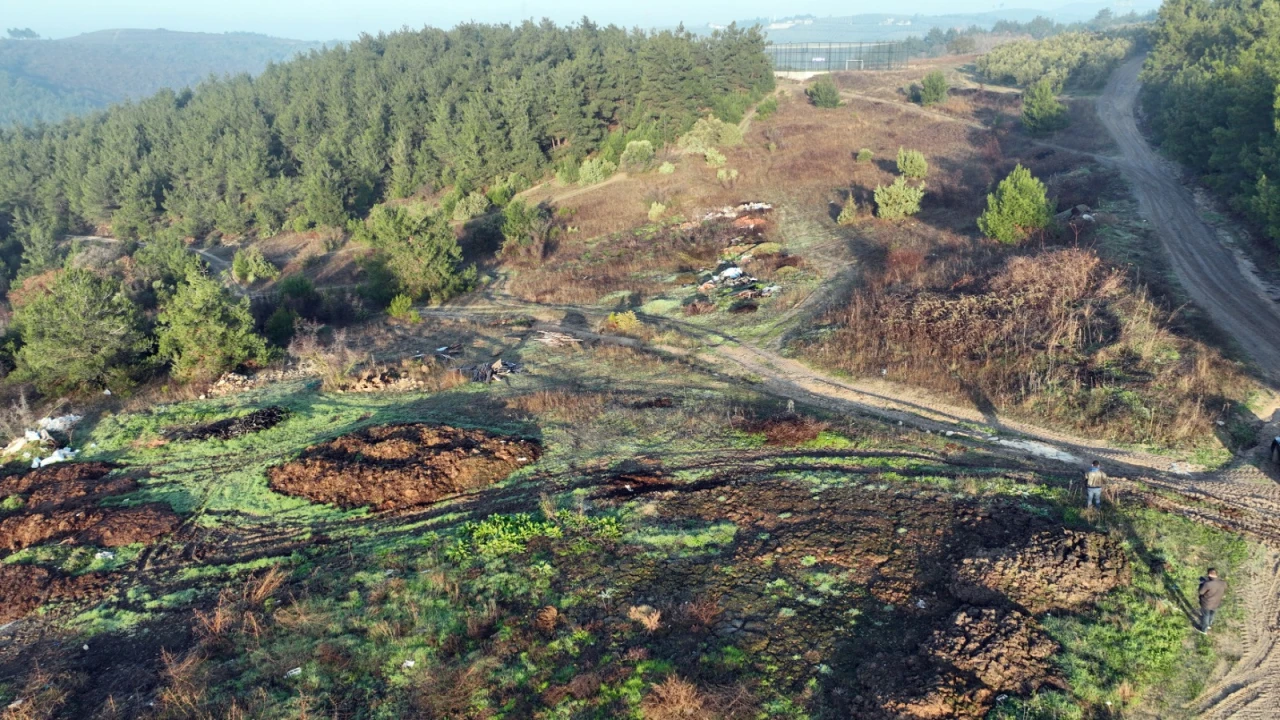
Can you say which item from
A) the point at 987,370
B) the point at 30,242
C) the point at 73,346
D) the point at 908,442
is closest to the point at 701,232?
the point at 987,370

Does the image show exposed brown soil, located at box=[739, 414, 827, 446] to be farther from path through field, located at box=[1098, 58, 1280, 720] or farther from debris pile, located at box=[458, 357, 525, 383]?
debris pile, located at box=[458, 357, 525, 383]

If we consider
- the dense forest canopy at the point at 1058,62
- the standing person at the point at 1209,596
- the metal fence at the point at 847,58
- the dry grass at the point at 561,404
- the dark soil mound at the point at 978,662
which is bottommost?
the dry grass at the point at 561,404

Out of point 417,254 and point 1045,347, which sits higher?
point 417,254

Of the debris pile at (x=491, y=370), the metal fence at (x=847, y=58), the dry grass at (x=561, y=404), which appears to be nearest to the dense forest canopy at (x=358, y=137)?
the debris pile at (x=491, y=370)

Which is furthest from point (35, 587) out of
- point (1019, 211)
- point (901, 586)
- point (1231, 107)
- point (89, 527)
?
point (1231, 107)

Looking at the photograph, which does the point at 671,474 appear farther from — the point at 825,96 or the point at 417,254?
the point at 825,96

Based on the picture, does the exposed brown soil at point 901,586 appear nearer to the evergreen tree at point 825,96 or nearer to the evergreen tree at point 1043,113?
the evergreen tree at point 1043,113

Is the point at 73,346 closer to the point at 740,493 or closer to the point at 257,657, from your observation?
the point at 257,657
